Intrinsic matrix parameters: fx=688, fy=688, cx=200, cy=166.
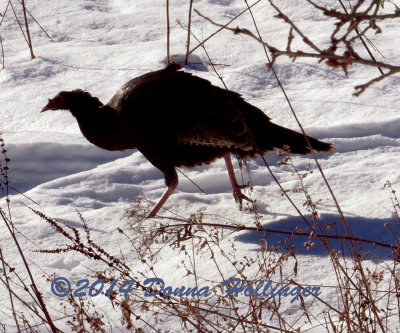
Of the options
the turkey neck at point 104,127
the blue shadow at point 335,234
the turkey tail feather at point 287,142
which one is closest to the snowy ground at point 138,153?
the blue shadow at point 335,234

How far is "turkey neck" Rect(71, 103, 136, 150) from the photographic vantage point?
4.43 meters

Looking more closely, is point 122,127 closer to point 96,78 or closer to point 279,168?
point 279,168

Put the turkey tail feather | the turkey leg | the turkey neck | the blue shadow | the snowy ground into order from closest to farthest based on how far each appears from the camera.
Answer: the blue shadow < the snowy ground < the turkey leg < the turkey tail feather < the turkey neck

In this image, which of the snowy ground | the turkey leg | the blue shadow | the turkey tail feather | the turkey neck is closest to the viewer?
the blue shadow

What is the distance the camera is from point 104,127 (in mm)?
4484

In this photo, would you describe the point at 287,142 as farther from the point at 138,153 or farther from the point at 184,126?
the point at 138,153

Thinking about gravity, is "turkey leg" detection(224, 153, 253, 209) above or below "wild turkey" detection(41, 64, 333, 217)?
below

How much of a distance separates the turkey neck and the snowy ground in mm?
310

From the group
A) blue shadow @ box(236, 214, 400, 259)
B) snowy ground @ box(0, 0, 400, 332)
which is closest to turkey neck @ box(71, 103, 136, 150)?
snowy ground @ box(0, 0, 400, 332)

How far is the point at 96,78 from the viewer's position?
6387 mm

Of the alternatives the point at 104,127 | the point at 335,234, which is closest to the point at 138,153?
the point at 104,127

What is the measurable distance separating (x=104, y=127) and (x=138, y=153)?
27.3 inches

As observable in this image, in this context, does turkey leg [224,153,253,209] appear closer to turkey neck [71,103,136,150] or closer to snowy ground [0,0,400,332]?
snowy ground [0,0,400,332]

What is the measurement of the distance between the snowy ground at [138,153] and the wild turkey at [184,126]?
0.27 m
